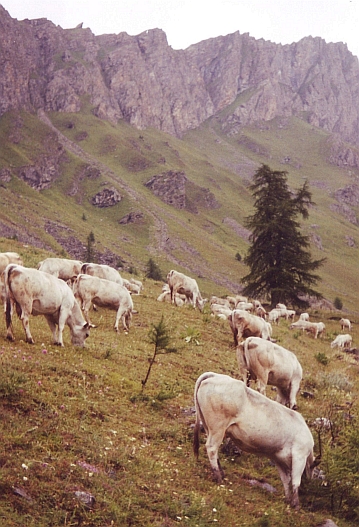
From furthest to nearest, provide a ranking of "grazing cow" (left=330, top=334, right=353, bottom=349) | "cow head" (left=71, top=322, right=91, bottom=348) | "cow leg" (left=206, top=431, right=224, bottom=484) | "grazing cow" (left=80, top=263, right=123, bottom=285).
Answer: "grazing cow" (left=330, top=334, right=353, bottom=349), "grazing cow" (left=80, top=263, right=123, bottom=285), "cow head" (left=71, top=322, right=91, bottom=348), "cow leg" (left=206, top=431, right=224, bottom=484)

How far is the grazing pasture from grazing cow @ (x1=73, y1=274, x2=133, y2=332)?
4450mm

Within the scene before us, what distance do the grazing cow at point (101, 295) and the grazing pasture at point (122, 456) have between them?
4.45 metres

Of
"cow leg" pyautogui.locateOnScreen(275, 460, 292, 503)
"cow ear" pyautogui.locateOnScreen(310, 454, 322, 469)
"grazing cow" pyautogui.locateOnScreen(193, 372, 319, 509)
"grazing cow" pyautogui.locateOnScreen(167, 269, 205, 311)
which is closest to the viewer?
"grazing cow" pyautogui.locateOnScreen(193, 372, 319, 509)

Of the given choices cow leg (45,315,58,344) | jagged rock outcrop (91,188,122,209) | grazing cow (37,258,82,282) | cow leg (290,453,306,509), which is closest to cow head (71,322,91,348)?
cow leg (45,315,58,344)

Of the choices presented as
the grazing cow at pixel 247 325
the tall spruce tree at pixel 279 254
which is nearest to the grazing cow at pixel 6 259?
the grazing cow at pixel 247 325

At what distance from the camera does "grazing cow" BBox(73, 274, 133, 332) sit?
19469mm

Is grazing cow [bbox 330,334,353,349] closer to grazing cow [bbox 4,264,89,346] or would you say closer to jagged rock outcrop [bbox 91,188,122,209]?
grazing cow [bbox 4,264,89,346]

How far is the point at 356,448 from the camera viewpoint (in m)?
9.38

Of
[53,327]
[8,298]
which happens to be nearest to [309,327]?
[53,327]

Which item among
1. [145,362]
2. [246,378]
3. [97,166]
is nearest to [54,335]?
[145,362]

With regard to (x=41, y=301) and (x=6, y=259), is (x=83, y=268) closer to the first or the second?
(x=6, y=259)

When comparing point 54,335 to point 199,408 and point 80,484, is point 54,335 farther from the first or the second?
point 80,484

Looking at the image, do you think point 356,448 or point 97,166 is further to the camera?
point 97,166

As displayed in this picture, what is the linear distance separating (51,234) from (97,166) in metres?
87.8
